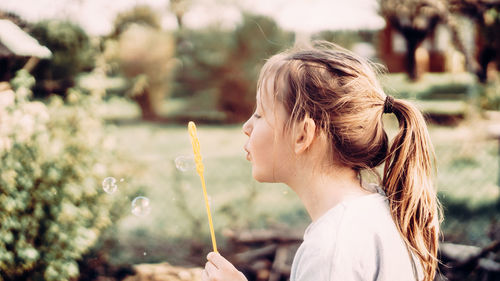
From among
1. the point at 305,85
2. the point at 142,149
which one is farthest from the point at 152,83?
the point at 305,85

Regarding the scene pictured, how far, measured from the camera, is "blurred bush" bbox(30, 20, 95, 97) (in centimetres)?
835

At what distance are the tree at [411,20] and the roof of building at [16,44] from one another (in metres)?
7.90

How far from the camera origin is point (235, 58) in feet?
37.0

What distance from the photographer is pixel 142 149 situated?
8.95 metres

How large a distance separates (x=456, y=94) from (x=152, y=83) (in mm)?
7726

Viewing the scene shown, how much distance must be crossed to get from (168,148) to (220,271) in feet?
25.4

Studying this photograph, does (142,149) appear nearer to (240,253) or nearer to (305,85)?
(240,253)

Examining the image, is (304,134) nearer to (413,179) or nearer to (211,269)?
(413,179)

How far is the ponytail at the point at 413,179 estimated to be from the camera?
4.35 ft

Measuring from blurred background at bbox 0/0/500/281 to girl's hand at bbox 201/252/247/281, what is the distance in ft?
2.32

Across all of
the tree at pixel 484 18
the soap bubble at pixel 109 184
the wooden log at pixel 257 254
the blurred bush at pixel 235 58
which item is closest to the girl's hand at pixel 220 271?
the soap bubble at pixel 109 184

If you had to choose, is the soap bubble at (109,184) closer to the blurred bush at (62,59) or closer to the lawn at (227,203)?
the lawn at (227,203)

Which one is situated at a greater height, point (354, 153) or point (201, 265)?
point (354, 153)

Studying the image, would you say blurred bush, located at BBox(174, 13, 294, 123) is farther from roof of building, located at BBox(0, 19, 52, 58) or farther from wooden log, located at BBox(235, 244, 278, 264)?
roof of building, located at BBox(0, 19, 52, 58)
